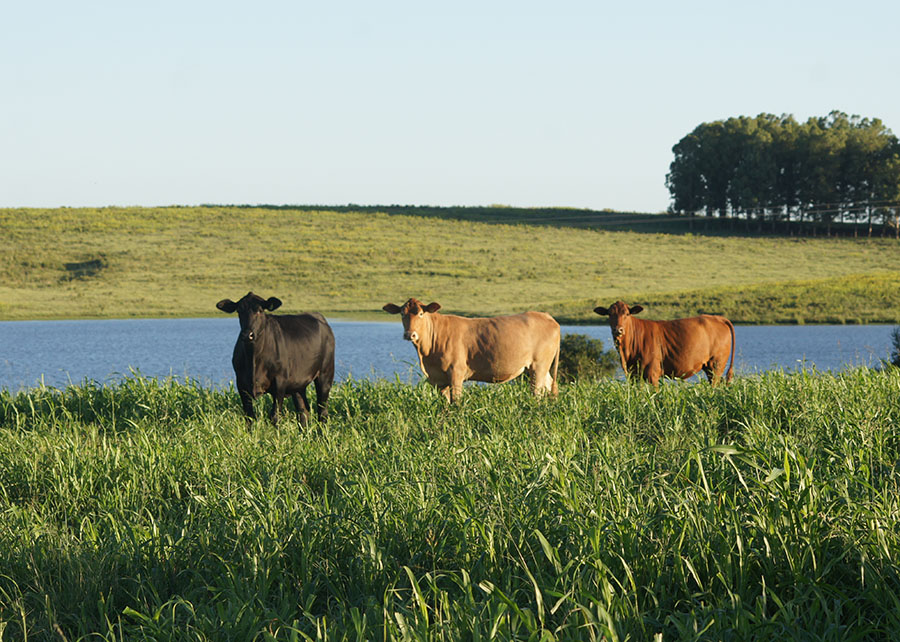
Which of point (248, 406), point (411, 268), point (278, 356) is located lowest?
point (411, 268)

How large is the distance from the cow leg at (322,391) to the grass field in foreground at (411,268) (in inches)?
1367

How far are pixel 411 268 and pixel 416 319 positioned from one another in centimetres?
5216

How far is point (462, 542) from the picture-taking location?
14.0 feet

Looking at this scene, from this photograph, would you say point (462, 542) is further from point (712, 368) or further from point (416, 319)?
point (712, 368)

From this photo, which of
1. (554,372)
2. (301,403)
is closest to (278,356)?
(301,403)

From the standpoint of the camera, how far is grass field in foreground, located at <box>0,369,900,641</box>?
363 cm

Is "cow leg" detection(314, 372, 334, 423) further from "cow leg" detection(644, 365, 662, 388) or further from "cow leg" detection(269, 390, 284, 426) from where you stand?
"cow leg" detection(644, 365, 662, 388)

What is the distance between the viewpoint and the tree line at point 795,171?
78500 mm

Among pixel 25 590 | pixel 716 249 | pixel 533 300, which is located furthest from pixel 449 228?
pixel 25 590

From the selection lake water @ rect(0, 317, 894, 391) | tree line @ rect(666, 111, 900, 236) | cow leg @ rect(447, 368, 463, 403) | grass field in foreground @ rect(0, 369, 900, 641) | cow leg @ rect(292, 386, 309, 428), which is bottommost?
lake water @ rect(0, 317, 894, 391)

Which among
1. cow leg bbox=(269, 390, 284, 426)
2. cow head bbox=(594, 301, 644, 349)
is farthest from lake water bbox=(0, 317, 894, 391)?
cow leg bbox=(269, 390, 284, 426)

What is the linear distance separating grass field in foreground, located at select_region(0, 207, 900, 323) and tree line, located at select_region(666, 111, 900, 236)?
6512 mm

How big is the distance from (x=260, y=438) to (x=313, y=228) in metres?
73.4

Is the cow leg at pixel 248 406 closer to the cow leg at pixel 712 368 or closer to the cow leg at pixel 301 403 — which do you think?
the cow leg at pixel 301 403
